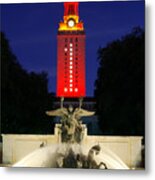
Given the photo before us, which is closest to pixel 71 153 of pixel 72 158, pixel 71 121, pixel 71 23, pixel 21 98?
pixel 72 158

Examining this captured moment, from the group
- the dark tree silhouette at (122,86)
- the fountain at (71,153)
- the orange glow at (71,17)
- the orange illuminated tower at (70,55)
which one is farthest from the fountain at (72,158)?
the orange glow at (71,17)

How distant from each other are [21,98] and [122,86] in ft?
1.42

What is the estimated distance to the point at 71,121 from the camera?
2234 mm

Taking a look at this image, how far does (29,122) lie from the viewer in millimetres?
2248

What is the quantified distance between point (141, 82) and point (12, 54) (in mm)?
558

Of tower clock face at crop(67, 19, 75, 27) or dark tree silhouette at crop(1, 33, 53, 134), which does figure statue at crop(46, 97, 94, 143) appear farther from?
tower clock face at crop(67, 19, 75, 27)

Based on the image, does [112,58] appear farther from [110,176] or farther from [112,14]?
[110,176]

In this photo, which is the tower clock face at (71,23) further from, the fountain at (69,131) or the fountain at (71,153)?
the fountain at (71,153)

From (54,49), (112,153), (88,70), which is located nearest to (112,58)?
(88,70)

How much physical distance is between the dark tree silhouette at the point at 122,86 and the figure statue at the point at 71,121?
0.28ft

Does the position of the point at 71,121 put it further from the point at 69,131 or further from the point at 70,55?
the point at 70,55

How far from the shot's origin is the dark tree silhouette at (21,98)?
2.24m

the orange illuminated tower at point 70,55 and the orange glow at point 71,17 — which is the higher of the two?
the orange glow at point 71,17

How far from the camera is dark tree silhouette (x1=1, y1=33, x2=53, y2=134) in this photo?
224 cm
